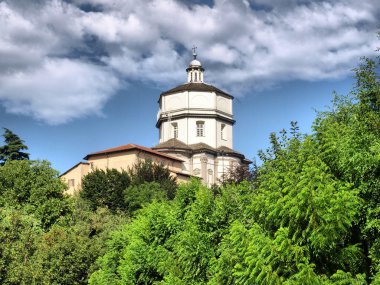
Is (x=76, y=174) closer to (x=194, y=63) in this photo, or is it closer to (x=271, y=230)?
(x=194, y=63)

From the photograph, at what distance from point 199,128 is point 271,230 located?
222ft

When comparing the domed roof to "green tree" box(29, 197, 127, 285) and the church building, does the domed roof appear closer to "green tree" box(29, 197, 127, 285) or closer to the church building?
the church building

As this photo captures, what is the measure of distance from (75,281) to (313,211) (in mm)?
21272

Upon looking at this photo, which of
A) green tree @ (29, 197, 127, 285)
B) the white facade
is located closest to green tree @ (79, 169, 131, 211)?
the white facade

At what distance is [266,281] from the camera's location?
12680 mm

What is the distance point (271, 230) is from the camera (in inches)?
564

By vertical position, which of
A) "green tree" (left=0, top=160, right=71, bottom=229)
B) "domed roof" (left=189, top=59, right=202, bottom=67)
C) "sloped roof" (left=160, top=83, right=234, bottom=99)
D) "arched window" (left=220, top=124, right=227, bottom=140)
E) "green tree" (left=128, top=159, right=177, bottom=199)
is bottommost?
"green tree" (left=0, top=160, right=71, bottom=229)

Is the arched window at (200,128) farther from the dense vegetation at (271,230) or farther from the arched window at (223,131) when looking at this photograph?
the dense vegetation at (271,230)

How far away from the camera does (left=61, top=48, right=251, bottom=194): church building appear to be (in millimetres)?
76500

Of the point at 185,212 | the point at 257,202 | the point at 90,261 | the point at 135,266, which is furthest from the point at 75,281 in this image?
the point at 257,202

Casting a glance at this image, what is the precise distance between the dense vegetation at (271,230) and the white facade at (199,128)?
46.1 m

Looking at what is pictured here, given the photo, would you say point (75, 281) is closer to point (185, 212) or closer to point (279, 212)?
point (185, 212)

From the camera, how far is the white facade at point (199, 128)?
77.8 m

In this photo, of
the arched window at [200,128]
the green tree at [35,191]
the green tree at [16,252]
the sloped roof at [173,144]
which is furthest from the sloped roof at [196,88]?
the green tree at [16,252]
